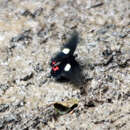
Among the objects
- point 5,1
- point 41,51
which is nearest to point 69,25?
point 41,51

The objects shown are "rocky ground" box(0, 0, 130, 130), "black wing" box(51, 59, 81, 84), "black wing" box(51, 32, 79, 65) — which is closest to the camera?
"rocky ground" box(0, 0, 130, 130)

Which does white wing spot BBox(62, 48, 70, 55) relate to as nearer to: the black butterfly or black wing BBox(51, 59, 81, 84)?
the black butterfly

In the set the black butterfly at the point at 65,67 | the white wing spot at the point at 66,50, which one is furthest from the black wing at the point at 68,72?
the white wing spot at the point at 66,50

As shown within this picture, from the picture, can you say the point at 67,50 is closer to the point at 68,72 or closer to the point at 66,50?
the point at 66,50

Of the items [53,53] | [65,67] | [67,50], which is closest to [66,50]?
[67,50]

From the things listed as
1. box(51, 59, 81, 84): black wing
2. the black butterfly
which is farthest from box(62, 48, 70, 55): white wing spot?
box(51, 59, 81, 84): black wing

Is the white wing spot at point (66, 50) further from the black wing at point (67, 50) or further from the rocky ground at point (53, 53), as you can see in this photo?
the rocky ground at point (53, 53)
